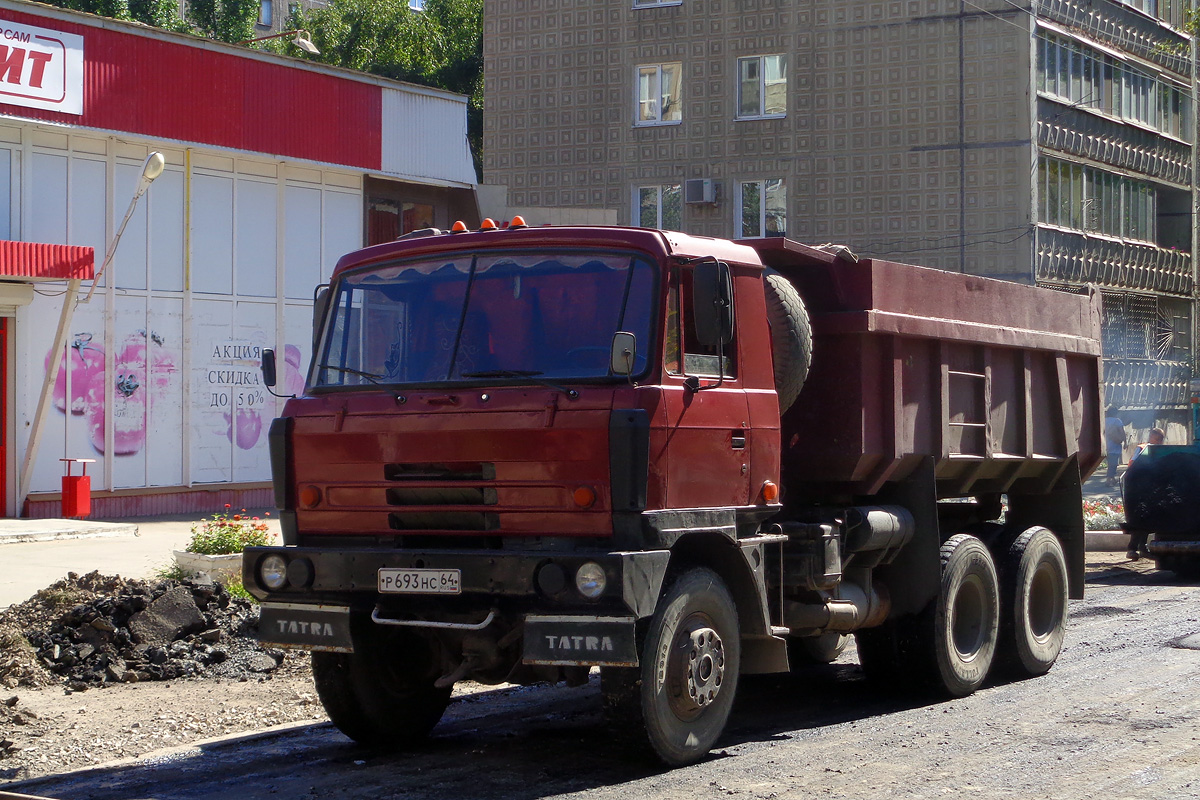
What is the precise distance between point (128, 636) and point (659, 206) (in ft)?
88.7

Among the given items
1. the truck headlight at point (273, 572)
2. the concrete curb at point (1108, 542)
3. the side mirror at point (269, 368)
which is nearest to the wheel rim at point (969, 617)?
the truck headlight at point (273, 572)

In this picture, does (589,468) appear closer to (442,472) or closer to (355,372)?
(442,472)

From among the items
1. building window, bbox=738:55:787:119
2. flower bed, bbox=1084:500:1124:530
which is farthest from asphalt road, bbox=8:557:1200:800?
building window, bbox=738:55:787:119

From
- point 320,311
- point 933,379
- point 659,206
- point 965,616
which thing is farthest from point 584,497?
point 659,206

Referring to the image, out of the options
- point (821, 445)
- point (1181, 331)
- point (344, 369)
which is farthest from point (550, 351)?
point (1181, 331)

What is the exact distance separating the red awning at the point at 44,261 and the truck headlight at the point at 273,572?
11034mm

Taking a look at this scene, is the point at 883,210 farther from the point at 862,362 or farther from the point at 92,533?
Result: the point at 862,362

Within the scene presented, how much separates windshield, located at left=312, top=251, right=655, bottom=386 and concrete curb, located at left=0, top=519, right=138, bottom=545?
390 inches

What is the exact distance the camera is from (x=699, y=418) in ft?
23.0

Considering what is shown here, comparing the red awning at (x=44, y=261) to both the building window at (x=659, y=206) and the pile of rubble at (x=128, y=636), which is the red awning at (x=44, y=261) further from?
the building window at (x=659, y=206)

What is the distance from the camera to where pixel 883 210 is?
32.7 metres

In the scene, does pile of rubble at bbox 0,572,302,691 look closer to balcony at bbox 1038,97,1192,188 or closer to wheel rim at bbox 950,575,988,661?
wheel rim at bbox 950,575,988,661

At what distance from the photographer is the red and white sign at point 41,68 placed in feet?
56.4

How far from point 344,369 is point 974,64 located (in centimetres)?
2701
